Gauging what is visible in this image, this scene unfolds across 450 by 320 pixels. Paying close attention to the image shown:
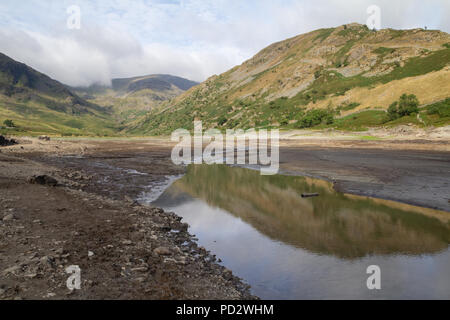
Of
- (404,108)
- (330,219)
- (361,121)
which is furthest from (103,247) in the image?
(361,121)

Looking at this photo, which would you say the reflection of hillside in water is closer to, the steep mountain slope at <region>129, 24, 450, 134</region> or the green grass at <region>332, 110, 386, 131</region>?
the green grass at <region>332, 110, 386, 131</region>

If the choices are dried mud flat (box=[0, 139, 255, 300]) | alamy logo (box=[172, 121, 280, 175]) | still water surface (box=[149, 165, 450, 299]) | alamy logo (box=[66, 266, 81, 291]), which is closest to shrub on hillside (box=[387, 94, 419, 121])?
alamy logo (box=[172, 121, 280, 175])

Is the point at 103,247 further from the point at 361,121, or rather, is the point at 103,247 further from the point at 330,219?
the point at 361,121

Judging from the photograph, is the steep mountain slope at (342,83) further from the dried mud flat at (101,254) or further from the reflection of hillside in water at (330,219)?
the dried mud flat at (101,254)

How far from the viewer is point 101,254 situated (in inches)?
354

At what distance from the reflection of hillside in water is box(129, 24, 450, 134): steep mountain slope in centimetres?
5860

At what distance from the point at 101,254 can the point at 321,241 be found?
30.0ft

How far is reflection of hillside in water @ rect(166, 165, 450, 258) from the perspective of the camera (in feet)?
39.1

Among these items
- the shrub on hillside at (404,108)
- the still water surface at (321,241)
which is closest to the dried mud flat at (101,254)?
the still water surface at (321,241)

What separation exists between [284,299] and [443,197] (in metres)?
16.4
